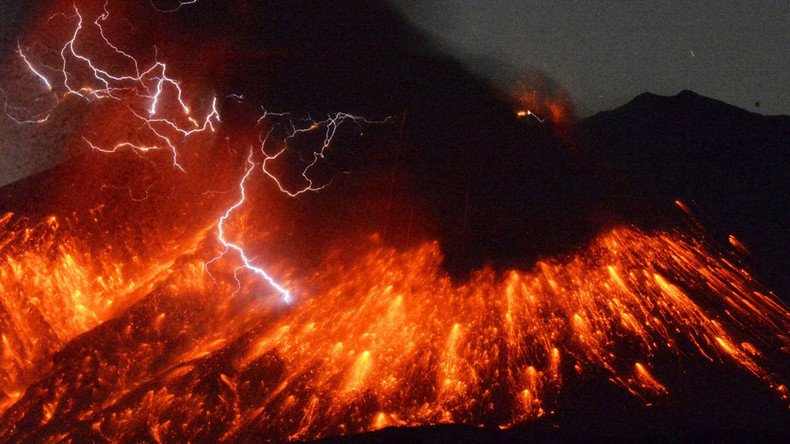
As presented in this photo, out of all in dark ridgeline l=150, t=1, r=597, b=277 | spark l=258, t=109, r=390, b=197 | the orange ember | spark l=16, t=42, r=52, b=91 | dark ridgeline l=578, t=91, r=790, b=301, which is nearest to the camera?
the orange ember

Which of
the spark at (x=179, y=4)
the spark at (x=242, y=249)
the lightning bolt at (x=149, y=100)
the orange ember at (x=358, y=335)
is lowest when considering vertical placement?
the orange ember at (x=358, y=335)

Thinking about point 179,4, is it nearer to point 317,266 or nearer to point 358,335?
point 317,266

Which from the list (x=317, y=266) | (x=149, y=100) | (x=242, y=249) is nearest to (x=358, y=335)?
(x=317, y=266)

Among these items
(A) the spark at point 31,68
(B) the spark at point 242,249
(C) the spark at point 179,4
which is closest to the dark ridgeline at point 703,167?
(B) the spark at point 242,249

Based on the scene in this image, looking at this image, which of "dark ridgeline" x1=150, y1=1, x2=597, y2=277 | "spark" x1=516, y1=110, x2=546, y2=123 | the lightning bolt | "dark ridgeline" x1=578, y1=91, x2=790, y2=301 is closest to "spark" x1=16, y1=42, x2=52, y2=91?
the lightning bolt

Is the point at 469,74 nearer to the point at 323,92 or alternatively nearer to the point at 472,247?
the point at 323,92

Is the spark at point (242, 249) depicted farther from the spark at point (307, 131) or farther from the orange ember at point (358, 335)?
the spark at point (307, 131)

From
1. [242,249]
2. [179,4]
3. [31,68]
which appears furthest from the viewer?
[179,4]

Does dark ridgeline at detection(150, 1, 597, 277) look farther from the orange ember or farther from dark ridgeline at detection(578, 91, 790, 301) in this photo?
dark ridgeline at detection(578, 91, 790, 301)
